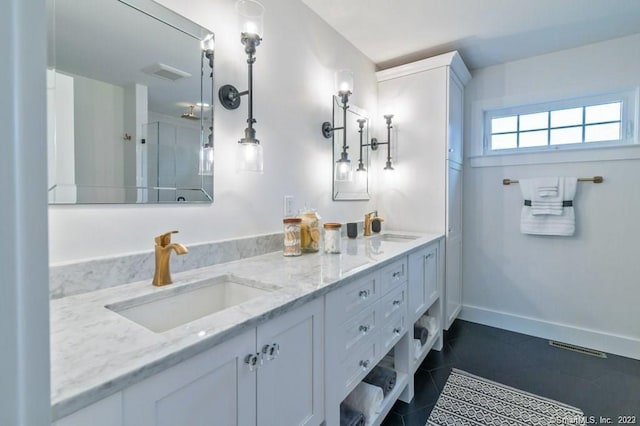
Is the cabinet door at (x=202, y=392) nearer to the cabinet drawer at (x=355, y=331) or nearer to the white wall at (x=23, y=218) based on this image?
the white wall at (x=23, y=218)

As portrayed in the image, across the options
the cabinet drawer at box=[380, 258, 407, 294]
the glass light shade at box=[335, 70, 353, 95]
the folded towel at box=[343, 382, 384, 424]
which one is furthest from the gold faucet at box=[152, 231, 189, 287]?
the glass light shade at box=[335, 70, 353, 95]

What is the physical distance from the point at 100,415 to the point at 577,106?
134 inches

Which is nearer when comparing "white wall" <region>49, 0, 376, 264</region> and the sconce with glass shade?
"white wall" <region>49, 0, 376, 264</region>

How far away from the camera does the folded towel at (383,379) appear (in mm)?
1623

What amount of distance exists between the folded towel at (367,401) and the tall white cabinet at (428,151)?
3.93 feet

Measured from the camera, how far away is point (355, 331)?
4.13 feet

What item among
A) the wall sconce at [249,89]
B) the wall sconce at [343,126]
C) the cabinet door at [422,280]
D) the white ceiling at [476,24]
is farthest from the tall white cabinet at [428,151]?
the wall sconce at [249,89]

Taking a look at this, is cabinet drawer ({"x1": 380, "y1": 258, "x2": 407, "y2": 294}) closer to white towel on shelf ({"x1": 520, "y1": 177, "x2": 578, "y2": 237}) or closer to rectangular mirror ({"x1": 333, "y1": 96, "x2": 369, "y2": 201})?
rectangular mirror ({"x1": 333, "y1": 96, "x2": 369, "y2": 201})

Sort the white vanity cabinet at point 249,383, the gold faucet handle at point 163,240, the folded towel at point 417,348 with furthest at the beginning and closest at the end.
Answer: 1. the folded towel at point 417,348
2. the gold faucet handle at point 163,240
3. the white vanity cabinet at point 249,383

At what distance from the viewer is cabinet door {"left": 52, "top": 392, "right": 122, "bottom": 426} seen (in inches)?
19.1

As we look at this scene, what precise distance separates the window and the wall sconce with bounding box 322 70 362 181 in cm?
152

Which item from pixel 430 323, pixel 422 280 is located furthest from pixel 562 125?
pixel 430 323

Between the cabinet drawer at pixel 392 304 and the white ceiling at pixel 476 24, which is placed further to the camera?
the white ceiling at pixel 476 24

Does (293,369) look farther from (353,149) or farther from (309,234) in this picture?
(353,149)
